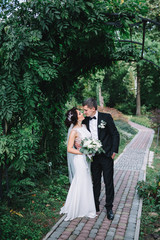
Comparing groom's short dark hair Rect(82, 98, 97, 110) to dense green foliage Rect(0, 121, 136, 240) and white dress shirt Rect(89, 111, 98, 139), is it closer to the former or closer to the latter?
white dress shirt Rect(89, 111, 98, 139)

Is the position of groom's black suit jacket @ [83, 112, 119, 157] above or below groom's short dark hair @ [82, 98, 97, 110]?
below

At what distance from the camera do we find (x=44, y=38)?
3750 millimetres

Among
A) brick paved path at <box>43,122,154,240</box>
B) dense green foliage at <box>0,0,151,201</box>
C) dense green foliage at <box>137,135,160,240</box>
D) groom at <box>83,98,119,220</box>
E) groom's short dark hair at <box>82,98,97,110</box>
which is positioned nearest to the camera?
dense green foliage at <box>0,0,151,201</box>

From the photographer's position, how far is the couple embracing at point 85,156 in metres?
4.02

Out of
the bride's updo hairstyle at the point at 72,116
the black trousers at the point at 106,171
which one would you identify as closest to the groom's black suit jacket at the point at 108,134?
the black trousers at the point at 106,171

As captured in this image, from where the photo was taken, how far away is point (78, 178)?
160 inches

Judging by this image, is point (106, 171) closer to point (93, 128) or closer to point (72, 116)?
point (93, 128)

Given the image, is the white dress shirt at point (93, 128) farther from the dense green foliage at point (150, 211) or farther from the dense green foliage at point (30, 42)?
the dense green foliage at point (150, 211)

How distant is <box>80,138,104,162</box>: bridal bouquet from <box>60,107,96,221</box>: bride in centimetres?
18

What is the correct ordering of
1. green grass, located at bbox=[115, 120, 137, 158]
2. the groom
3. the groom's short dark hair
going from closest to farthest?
the groom's short dark hair → the groom → green grass, located at bbox=[115, 120, 137, 158]

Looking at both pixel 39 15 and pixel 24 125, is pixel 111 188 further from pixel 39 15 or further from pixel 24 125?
pixel 39 15

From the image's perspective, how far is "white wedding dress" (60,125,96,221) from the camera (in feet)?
13.2

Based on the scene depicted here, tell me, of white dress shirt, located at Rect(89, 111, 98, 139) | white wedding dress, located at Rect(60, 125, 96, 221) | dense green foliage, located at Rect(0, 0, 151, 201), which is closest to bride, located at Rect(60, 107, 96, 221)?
white wedding dress, located at Rect(60, 125, 96, 221)

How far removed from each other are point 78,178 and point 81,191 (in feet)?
0.79
